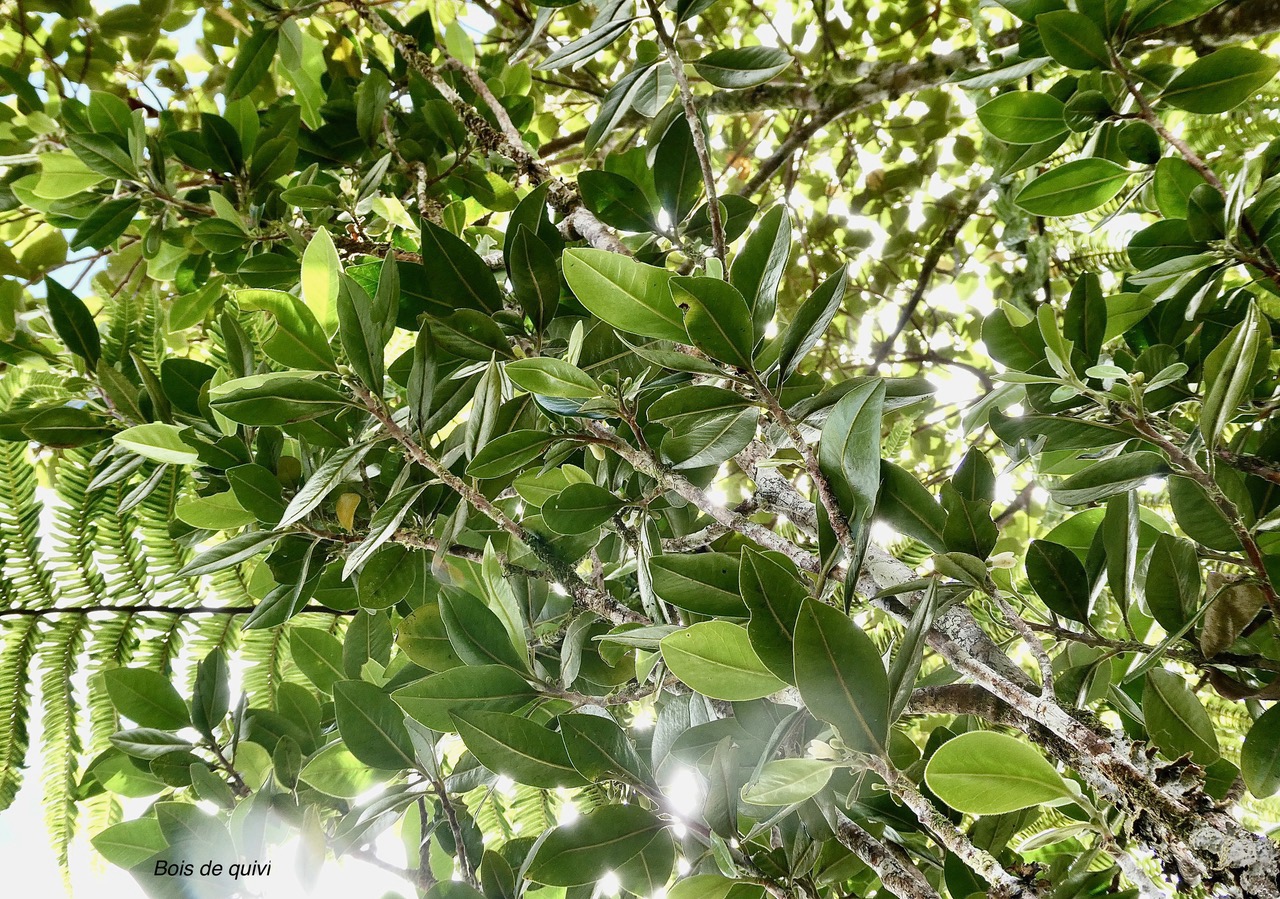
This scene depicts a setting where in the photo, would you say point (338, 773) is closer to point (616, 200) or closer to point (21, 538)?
point (616, 200)

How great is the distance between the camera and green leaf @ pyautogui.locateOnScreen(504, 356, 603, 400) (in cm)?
59

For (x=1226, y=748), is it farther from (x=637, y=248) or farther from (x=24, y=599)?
(x=24, y=599)

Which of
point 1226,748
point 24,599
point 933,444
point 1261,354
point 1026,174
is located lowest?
point 933,444

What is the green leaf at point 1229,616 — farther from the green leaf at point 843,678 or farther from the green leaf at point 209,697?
the green leaf at point 209,697

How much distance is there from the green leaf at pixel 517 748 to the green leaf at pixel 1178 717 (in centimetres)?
47

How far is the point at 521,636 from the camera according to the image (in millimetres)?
690

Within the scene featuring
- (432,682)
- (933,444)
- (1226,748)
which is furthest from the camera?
(933,444)

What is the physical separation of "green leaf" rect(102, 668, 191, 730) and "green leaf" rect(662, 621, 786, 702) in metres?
0.70

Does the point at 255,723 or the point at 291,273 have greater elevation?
the point at 291,273

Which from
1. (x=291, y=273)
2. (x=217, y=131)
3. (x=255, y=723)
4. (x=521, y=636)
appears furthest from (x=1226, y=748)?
(x=217, y=131)

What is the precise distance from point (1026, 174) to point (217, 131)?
172 cm

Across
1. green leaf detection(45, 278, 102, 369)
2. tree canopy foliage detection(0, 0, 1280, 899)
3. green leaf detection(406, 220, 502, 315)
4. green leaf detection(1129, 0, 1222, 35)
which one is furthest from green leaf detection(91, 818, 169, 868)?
green leaf detection(1129, 0, 1222, 35)

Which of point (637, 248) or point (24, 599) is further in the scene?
point (24, 599)

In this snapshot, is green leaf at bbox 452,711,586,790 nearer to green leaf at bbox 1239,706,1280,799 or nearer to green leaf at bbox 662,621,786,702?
green leaf at bbox 662,621,786,702
